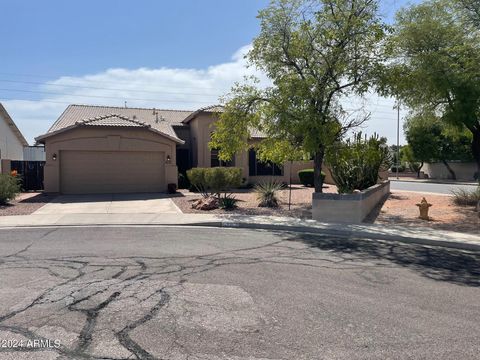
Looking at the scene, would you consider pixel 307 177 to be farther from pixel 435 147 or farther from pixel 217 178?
pixel 435 147

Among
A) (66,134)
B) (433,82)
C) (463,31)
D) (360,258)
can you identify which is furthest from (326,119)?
(66,134)

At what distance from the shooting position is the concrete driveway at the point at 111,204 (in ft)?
54.4

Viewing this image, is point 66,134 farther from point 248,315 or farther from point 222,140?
point 248,315

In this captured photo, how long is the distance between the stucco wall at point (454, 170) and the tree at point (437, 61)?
3616 centimetres

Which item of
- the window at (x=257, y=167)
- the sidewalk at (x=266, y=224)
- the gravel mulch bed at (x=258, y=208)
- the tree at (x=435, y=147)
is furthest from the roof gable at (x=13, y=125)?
the tree at (x=435, y=147)

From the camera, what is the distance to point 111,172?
78.0 ft

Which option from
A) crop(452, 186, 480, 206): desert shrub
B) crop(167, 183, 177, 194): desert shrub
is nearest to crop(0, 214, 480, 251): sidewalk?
crop(452, 186, 480, 206): desert shrub

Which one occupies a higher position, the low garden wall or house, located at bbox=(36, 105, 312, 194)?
house, located at bbox=(36, 105, 312, 194)

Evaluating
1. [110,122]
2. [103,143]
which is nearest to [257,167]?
[110,122]

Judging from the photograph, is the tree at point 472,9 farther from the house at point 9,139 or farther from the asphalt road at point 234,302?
the house at point 9,139

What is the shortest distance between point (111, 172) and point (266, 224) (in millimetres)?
12790

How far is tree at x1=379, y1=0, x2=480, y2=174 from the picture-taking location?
14.1 m

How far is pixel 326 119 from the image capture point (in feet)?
51.2

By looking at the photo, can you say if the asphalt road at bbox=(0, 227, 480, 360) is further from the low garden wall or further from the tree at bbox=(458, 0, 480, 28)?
the tree at bbox=(458, 0, 480, 28)
